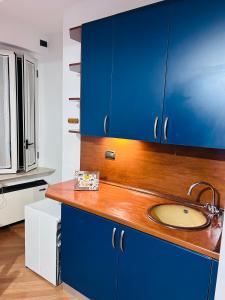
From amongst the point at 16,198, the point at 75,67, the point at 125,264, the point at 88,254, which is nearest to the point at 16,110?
the point at 16,198

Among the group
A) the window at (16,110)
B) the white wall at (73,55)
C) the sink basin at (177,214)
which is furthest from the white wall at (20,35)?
the sink basin at (177,214)

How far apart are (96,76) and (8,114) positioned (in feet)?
5.79

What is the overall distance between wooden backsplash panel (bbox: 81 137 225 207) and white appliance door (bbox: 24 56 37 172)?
1.34m

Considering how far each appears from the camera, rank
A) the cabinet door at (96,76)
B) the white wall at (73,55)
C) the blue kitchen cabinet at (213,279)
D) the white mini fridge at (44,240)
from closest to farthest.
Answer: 1. the blue kitchen cabinet at (213,279)
2. the cabinet door at (96,76)
3. the white mini fridge at (44,240)
4. the white wall at (73,55)

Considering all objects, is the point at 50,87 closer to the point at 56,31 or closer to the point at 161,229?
the point at 56,31

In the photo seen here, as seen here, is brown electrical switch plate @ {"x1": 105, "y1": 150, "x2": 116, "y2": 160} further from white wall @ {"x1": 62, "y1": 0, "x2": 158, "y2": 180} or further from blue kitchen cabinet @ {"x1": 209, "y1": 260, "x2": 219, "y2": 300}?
blue kitchen cabinet @ {"x1": 209, "y1": 260, "x2": 219, "y2": 300}

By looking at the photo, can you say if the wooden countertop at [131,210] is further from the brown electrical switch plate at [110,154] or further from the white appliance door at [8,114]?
the white appliance door at [8,114]

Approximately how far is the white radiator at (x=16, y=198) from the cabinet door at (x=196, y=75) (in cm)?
241

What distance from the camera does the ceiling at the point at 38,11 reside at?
2.24 metres

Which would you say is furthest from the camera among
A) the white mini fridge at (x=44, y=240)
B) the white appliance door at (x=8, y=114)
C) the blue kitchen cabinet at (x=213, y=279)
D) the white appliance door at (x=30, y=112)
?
the white appliance door at (x=30, y=112)

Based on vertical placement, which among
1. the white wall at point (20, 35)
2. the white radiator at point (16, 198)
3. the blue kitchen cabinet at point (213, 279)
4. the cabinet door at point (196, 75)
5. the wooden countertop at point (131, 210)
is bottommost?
the white radiator at point (16, 198)

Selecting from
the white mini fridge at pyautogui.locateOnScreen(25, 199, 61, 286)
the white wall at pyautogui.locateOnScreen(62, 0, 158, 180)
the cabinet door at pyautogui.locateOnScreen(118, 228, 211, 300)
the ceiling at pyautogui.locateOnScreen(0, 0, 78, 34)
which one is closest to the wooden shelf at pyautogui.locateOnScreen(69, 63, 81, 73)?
the white wall at pyautogui.locateOnScreen(62, 0, 158, 180)

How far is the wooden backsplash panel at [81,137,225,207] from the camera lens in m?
1.66

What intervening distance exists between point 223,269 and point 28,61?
10.8ft
